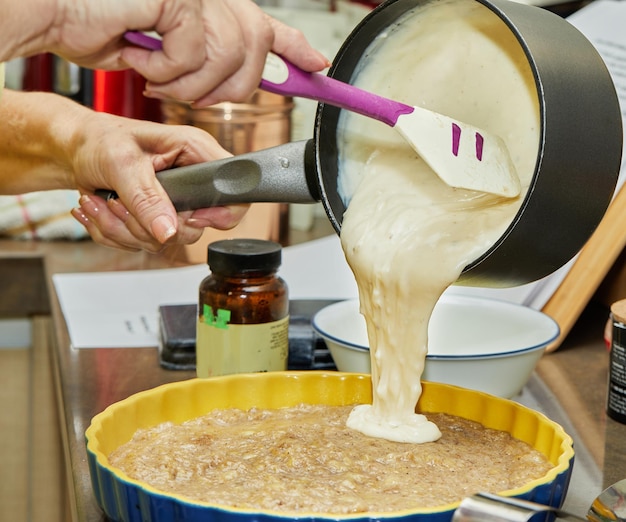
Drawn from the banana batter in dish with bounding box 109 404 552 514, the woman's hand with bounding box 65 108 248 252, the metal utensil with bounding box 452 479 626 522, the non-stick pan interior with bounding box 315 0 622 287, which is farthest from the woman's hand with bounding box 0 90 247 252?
the metal utensil with bounding box 452 479 626 522

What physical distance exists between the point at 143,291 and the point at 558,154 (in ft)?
3.23

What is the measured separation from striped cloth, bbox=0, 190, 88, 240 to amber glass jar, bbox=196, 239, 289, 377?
2.97ft

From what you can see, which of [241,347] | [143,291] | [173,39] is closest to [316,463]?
[241,347]

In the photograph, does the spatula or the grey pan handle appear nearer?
the spatula

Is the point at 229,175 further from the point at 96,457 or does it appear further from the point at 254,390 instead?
the point at 96,457

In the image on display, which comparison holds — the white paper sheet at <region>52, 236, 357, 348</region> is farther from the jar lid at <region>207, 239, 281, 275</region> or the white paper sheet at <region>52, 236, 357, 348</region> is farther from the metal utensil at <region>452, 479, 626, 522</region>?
the metal utensil at <region>452, 479, 626, 522</region>

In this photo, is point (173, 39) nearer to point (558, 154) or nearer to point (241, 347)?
point (558, 154)

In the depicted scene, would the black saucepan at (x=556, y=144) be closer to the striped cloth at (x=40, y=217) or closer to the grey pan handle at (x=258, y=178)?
the grey pan handle at (x=258, y=178)

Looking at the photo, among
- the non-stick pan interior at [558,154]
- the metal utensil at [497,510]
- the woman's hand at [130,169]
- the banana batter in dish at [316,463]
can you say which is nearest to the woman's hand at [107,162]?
the woman's hand at [130,169]

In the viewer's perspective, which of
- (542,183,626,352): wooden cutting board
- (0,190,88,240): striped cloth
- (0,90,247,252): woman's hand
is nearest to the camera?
(0,90,247,252): woman's hand

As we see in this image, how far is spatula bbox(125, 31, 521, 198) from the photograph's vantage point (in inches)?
31.6

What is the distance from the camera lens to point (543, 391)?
1.20 metres

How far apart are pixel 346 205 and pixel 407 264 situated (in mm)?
119

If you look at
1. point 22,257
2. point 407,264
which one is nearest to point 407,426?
point 407,264
